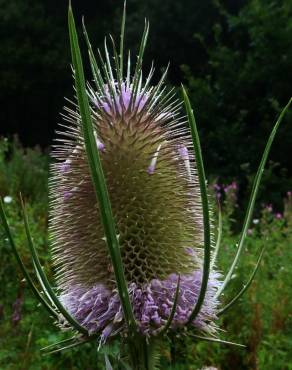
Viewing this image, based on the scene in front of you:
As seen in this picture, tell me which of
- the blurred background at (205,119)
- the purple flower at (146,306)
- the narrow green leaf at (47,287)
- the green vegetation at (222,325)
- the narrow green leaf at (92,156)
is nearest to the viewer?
the narrow green leaf at (92,156)

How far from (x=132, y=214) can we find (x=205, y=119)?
10681mm

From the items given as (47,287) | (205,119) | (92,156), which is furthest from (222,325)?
(205,119)

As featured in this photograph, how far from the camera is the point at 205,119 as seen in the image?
12.1 m

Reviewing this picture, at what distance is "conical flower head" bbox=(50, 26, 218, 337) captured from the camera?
1500mm

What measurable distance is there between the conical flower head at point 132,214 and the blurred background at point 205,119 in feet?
4.61

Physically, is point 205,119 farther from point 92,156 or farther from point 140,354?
point 92,156

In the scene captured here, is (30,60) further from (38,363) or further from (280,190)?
(38,363)

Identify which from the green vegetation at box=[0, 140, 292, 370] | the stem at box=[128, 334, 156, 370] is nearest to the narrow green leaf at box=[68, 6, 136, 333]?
the stem at box=[128, 334, 156, 370]

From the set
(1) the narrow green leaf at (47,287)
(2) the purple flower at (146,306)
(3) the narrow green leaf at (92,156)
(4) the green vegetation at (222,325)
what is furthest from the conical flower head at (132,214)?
(4) the green vegetation at (222,325)

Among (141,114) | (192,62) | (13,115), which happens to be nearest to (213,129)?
(192,62)

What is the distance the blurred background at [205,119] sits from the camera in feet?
10.8

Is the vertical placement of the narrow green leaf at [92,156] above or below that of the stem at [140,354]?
above

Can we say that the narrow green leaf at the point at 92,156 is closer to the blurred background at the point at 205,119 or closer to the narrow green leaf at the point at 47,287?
the narrow green leaf at the point at 47,287

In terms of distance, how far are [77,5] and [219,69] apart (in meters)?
6.71
